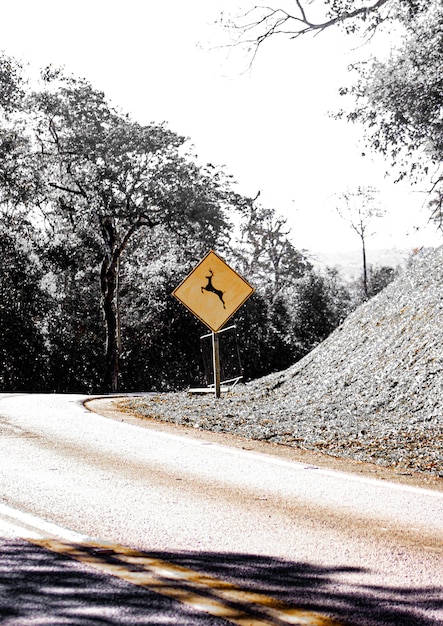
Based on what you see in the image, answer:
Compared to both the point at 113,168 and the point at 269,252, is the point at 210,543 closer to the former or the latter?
the point at 113,168

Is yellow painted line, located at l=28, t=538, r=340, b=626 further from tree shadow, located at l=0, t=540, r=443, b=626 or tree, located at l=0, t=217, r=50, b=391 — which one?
tree, located at l=0, t=217, r=50, b=391

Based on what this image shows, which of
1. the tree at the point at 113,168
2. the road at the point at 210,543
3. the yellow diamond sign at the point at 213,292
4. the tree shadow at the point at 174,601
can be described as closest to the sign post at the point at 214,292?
the yellow diamond sign at the point at 213,292

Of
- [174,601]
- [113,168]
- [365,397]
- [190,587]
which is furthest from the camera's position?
[113,168]

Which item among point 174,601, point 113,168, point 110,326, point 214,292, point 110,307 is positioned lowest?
point 174,601

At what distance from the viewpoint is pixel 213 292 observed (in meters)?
15.7

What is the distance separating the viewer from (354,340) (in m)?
16.5

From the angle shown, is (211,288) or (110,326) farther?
(110,326)

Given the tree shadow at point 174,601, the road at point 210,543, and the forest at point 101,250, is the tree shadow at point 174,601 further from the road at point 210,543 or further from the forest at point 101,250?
the forest at point 101,250

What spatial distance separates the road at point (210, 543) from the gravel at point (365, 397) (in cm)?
184

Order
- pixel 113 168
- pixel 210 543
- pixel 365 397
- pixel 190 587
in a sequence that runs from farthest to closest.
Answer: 1. pixel 113 168
2. pixel 365 397
3. pixel 210 543
4. pixel 190 587

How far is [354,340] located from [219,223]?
16.3 metres

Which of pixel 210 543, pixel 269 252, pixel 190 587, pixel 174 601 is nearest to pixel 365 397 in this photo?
pixel 210 543

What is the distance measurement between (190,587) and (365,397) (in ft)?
29.6

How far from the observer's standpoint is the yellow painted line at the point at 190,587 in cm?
371
